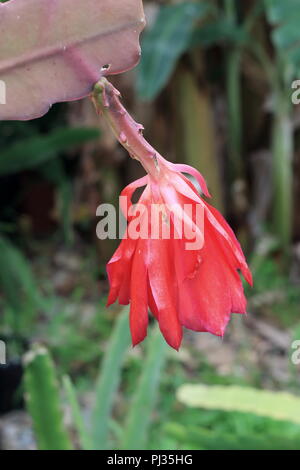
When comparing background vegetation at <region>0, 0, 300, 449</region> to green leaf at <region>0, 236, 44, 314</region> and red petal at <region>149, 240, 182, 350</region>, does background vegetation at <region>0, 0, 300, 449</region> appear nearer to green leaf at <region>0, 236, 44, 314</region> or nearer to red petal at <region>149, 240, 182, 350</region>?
green leaf at <region>0, 236, 44, 314</region>

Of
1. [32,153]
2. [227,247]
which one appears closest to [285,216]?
[32,153]

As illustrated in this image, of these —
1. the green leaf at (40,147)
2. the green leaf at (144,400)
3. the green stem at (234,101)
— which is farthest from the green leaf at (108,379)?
the green stem at (234,101)

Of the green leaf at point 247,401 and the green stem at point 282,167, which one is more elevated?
the green stem at point 282,167

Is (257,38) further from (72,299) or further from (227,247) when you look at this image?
(227,247)

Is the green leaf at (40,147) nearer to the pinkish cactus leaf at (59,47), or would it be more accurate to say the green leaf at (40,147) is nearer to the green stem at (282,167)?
the green stem at (282,167)

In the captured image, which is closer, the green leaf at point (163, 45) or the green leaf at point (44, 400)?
the green leaf at point (44, 400)

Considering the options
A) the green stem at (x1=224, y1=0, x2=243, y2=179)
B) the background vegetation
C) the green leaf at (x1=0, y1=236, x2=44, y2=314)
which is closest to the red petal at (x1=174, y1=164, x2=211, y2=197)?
the background vegetation

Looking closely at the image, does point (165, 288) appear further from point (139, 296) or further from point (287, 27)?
point (287, 27)
